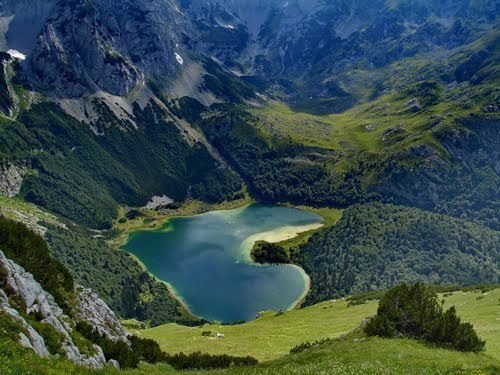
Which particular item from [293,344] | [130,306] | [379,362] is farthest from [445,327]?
[130,306]

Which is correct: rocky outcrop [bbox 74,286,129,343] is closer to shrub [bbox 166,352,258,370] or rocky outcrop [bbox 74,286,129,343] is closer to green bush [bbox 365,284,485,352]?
shrub [bbox 166,352,258,370]

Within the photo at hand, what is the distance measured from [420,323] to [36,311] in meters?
37.7

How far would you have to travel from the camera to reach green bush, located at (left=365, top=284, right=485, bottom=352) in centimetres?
4453

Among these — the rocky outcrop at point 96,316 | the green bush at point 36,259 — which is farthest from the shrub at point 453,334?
the green bush at point 36,259

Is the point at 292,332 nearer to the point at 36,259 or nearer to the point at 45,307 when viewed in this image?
the point at 36,259

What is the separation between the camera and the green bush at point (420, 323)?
1753 inches

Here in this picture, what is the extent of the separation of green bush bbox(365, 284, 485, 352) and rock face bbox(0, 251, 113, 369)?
29288 millimetres

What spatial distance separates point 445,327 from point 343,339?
470 inches

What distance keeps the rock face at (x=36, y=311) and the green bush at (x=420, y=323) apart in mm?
29288

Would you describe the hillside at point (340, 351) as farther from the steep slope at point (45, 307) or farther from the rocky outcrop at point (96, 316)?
the rocky outcrop at point (96, 316)

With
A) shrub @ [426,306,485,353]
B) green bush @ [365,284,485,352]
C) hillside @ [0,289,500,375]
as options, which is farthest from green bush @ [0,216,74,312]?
shrub @ [426,306,485,353]

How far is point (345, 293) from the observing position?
19262cm

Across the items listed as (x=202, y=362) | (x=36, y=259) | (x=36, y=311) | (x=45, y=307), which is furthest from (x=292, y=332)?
(x=36, y=311)

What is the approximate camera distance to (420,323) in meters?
48.2
